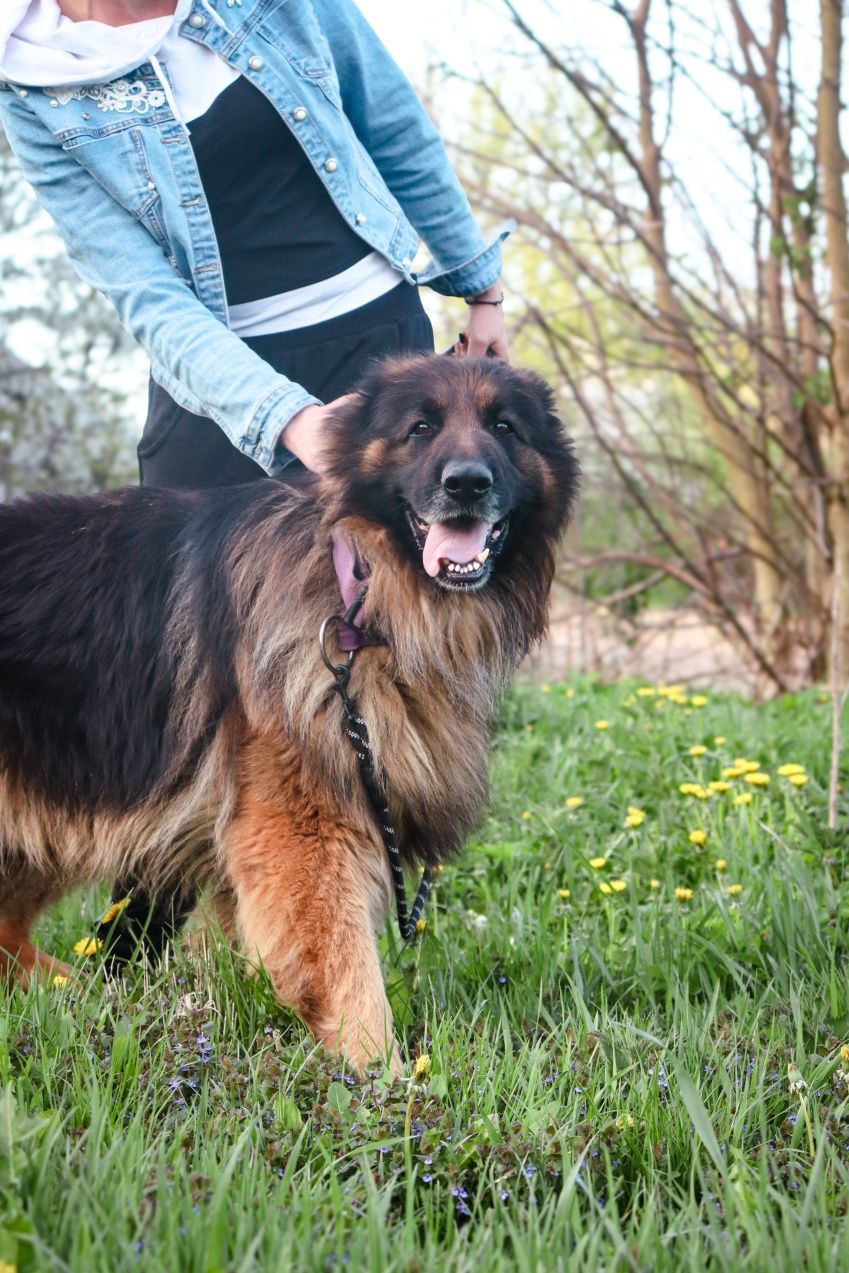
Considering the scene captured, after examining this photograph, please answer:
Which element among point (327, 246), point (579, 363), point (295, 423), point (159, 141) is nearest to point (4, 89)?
point (159, 141)

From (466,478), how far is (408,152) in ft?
4.15

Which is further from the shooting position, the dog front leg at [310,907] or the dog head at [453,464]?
the dog head at [453,464]

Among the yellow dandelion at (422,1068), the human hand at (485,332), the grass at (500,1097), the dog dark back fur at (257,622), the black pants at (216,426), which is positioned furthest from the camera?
the human hand at (485,332)

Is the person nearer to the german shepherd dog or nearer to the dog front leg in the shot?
the german shepherd dog

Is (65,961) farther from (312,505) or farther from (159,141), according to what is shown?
(159,141)

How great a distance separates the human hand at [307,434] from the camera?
2.77 metres

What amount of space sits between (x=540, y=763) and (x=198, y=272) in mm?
2705

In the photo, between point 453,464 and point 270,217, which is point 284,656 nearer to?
point 453,464

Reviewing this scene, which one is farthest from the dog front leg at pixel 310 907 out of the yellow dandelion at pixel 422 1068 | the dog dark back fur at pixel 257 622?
the yellow dandelion at pixel 422 1068

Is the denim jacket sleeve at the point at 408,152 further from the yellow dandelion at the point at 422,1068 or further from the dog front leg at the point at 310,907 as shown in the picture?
the yellow dandelion at the point at 422,1068

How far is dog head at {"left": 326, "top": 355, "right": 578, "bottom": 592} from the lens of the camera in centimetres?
274

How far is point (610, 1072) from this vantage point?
234cm

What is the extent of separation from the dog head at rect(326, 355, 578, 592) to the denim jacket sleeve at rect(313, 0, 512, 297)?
1.95ft

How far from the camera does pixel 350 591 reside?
2830mm
